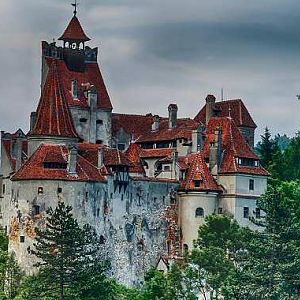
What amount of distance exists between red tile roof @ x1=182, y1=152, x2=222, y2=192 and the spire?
654 inches

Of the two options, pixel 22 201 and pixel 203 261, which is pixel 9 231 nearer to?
pixel 22 201

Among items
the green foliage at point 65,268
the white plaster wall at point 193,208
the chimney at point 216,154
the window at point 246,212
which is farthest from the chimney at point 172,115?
the green foliage at point 65,268

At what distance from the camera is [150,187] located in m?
125

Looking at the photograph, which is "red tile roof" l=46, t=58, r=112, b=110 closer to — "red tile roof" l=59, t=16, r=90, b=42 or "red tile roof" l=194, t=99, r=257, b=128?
"red tile roof" l=59, t=16, r=90, b=42

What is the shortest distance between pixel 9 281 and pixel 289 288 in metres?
24.7

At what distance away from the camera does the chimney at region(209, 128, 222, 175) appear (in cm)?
12731

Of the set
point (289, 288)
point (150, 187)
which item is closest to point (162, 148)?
point (150, 187)

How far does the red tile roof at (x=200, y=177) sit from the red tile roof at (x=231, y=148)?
1557 mm

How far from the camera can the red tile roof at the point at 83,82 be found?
130m

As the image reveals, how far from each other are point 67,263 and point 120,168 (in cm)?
1233

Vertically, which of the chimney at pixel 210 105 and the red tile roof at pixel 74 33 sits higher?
the red tile roof at pixel 74 33

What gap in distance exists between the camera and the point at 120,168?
12231 cm

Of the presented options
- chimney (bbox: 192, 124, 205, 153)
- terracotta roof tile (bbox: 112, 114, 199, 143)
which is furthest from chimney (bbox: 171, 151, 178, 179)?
terracotta roof tile (bbox: 112, 114, 199, 143)

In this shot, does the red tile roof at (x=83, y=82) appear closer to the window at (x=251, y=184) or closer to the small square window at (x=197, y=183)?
the small square window at (x=197, y=183)
